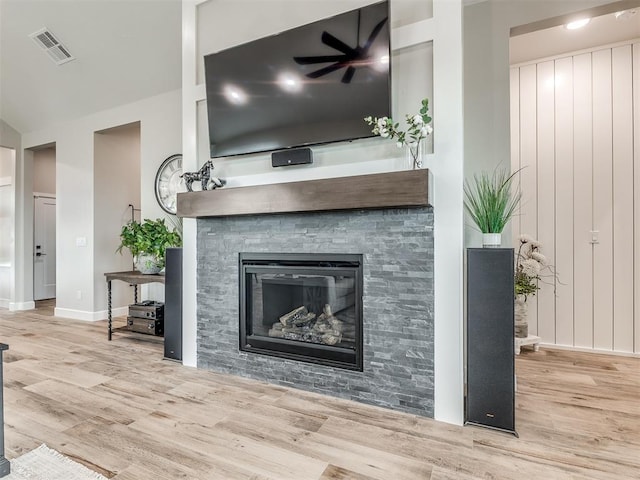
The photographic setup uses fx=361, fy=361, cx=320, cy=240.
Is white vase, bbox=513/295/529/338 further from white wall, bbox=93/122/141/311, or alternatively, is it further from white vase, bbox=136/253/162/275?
white wall, bbox=93/122/141/311

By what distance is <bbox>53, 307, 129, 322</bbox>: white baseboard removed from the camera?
15.6ft

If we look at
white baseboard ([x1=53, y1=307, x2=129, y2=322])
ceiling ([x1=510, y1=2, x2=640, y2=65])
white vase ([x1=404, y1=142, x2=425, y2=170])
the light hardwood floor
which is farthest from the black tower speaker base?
white baseboard ([x1=53, y1=307, x2=129, y2=322])

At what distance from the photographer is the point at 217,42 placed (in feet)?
9.33

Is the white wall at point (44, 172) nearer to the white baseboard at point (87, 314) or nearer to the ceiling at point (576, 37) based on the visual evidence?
the white baseboard at point (87, 314)

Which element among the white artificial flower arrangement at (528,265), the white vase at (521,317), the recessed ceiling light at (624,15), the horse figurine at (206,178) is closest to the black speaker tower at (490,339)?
the white artificial flower arrangement at (528,265)

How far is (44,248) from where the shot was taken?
6.61 m

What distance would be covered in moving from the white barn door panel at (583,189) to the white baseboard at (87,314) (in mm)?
5040

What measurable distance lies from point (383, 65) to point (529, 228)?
2388 mm

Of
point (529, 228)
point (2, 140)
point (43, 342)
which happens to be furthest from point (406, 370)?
point (2, 140)

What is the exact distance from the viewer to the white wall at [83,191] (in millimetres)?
4195

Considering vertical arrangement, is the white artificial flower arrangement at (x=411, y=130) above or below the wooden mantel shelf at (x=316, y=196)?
above

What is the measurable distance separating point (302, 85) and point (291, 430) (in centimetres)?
208

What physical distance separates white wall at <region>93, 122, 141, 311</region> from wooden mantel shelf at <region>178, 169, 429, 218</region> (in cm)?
265

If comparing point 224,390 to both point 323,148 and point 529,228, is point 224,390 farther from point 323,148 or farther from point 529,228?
point 529,228
